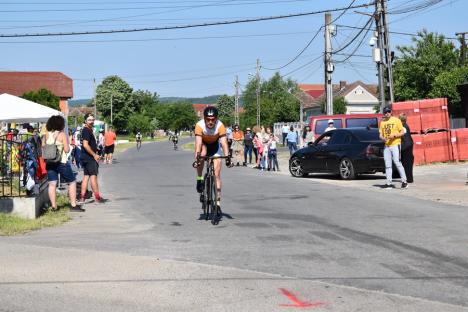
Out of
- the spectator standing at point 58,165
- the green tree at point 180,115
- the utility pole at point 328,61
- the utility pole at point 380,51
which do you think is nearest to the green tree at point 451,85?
the utility pole at point 328,61

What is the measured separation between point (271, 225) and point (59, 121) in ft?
15.4

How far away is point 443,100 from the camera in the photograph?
24625 mm

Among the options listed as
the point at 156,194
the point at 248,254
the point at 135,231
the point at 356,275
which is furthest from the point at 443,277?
the point at 156,194

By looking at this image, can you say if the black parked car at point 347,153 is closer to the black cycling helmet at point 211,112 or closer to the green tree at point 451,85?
the black cycling helmet at point 211,112

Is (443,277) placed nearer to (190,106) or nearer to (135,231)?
(135,231)

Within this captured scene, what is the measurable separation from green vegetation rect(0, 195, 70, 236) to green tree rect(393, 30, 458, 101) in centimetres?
4834

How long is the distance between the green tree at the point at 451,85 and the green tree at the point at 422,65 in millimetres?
4152

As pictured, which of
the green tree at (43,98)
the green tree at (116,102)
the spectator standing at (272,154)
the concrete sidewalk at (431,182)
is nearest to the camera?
the concrete sidewalk at (431,182)

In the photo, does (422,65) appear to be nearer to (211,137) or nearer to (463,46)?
(463,46)

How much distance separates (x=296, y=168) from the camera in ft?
70.9

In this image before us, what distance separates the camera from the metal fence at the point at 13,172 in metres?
11.5

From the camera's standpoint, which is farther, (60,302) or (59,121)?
(59,121)

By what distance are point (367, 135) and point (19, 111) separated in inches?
375

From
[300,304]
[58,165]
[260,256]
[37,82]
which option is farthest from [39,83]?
[300,304]
